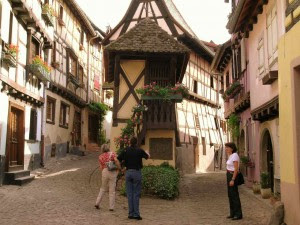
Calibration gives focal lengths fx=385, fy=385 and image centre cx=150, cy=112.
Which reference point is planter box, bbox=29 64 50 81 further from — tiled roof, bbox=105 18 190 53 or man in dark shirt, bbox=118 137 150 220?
man in dark shirt, bbox=118 137 150 220

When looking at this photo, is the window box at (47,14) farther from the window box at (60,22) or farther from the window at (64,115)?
the window at (64,115)

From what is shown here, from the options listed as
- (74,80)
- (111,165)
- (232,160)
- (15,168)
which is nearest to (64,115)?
(74,80)

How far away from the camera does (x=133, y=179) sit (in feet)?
27.6

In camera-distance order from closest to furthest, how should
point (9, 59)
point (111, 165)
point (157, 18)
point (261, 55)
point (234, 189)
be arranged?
point (234, 189) < point (111, 165) < point (261, 55) < point (9, 59) < point (157, 18)

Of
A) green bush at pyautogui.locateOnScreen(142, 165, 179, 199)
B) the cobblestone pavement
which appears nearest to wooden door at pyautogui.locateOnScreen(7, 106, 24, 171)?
the cobblestone pavement

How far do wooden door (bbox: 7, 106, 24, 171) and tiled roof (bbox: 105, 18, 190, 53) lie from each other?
13.6ft

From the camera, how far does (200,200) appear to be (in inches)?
449

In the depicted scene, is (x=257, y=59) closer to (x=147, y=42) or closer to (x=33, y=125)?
(x=147, y=42)

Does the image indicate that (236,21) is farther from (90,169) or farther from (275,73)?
(90,169)

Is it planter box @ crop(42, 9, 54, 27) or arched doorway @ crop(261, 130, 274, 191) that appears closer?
arched doorway @ crop(261, 130, 274, 191)

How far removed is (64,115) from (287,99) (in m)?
15.9

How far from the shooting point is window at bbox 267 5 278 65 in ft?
33.0

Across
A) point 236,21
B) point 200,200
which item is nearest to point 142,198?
point 200,200

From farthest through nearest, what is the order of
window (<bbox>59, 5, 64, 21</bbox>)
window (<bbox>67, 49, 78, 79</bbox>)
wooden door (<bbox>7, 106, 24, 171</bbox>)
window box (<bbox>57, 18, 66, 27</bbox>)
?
window (<bbox>67, 49, 78, 79</bbox>), window (<bbox>59, 5, 64, 21</bbox>), window box (<bbox>57, 18, 66, 27</bbox>), wooden door (<bbox>7, 106, 24, 171</bbox>)
